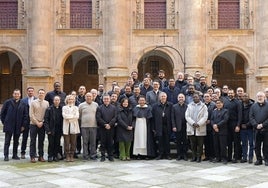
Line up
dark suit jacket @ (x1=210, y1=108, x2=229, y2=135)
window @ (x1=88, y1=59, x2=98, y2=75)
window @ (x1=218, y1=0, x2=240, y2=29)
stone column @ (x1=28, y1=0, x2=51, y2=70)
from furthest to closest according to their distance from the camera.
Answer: window @ (x1=88, y1=59, x2=98, y2=75), window @ (x1=218, y1=0, x2=240, y2=29), stone column @ (x1=28, y1=0, x2=51, y2=70), dark suit jacket @ (x1=210, y1=108, x2=229, y2=135)

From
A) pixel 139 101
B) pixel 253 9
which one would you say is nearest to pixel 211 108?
pixel 139 101

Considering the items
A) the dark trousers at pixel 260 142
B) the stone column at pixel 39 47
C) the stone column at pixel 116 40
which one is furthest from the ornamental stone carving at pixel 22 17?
the dark trousers at pixel 260 142

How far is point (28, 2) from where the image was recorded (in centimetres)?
2742

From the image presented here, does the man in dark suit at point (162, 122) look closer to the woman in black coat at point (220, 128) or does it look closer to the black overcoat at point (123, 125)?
the black overcoat at point (123, 125)

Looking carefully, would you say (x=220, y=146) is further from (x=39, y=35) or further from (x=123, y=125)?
(x=39, y=35)

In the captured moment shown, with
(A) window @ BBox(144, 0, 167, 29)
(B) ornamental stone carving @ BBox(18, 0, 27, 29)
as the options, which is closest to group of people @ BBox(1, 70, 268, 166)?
(A) window @ BBox(144, 0, 167, 29)

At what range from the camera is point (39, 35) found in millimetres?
26531

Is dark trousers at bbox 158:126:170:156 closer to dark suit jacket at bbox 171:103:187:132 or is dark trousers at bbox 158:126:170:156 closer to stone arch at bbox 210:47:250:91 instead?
dark suit jacket at bbox 171:103:187:132

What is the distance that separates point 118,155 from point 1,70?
22.0 metres

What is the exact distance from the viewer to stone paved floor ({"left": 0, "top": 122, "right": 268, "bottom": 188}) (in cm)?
917

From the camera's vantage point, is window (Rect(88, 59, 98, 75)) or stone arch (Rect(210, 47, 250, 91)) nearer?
stone arch (Rect(210, 47, 250, 91))

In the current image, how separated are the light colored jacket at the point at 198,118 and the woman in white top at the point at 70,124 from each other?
326cm

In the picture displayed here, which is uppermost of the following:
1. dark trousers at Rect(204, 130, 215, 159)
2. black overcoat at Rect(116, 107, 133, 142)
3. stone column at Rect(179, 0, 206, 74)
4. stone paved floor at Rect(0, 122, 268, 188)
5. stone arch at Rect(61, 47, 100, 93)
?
stone column at Rect(179, 0, 206, 74)

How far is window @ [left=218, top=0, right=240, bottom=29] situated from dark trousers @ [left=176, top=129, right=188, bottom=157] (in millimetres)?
16362
